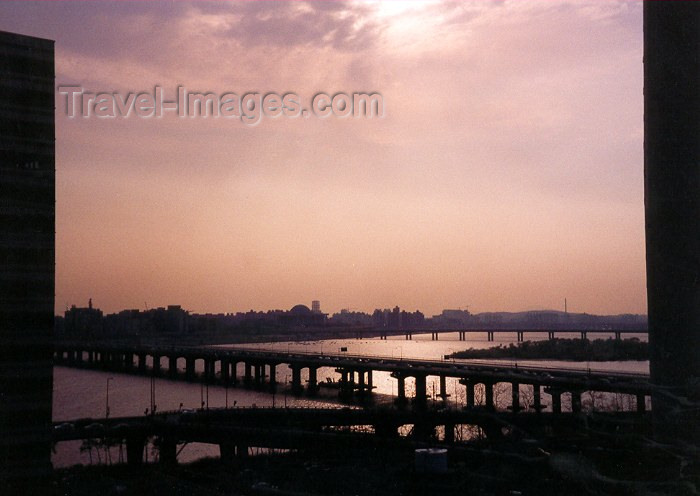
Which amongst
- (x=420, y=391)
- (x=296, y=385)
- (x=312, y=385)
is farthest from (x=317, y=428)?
(x=296, y=385)

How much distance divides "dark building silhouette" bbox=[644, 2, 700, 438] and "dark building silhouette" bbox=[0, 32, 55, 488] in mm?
17823

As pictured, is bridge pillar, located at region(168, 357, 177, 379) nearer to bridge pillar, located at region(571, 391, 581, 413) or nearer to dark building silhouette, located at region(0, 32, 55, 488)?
bridge pillar, located at region(571, 391, 581, 413)

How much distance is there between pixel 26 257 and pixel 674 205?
18.7 metres

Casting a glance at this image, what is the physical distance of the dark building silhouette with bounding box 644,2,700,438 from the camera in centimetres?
2095

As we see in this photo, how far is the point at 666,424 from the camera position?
2088 centimetres

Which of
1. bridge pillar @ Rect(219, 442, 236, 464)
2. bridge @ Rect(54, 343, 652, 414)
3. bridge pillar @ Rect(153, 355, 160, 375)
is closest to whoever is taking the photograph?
bridge pillar @ Rect(219, 442, 236, 464)

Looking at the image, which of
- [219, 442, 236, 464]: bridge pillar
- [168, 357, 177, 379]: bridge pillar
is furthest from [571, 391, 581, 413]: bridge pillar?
[168, 357, 177, 379]: bridge pillar

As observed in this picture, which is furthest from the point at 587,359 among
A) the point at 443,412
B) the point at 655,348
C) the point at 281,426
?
the point at 655,348

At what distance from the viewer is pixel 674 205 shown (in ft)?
69.5

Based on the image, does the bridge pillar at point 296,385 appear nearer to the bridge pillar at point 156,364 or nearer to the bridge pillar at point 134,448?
the bridge pillar at point 156,364

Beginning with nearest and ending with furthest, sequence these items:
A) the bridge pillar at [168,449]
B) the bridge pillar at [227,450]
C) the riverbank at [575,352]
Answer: the bridge pillar at [227,450]
the bridge pillar at [168,449]
the riverbank at [575,352]

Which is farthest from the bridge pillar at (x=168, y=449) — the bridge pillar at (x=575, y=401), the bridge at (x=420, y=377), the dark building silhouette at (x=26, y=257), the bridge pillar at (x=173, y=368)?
the bridge pillar at (x=173, y=368)

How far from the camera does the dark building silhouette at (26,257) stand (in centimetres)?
1528

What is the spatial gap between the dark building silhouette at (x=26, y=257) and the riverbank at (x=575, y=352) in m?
86.0
